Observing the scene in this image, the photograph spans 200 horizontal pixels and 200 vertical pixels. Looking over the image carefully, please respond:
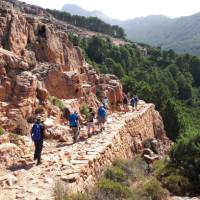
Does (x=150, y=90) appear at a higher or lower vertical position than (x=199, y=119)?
higher

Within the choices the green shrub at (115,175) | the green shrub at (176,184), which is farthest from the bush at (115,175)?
the green shrub at (176,184)

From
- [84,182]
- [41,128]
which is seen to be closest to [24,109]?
[41,128]

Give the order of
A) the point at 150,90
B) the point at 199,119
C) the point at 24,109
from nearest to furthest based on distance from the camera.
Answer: the point at 24,109 < the point at 150,90 < the point at 199,119

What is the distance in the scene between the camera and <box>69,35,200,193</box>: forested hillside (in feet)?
69.7

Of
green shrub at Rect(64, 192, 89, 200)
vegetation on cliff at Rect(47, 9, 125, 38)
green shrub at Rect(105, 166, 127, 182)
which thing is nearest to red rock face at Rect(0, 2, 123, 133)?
green shrub at Rect(105, 166, 127, 182)

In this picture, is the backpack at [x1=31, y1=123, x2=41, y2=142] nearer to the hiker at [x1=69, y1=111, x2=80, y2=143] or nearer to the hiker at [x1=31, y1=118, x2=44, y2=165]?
the hiker at [x1=31, y1=118, x2=44, y2=165]

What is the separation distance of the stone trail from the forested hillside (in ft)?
11.5

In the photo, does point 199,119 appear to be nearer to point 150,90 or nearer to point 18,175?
point 150,90

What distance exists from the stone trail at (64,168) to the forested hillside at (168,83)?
11.5 ft

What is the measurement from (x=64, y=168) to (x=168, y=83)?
91272 millimetres

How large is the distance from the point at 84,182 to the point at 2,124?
334 inches

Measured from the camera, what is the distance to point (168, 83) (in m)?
104

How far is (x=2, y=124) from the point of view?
2131 cm

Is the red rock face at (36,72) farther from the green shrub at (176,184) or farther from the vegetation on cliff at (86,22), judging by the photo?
the vegetation on cliff at (86,22)
